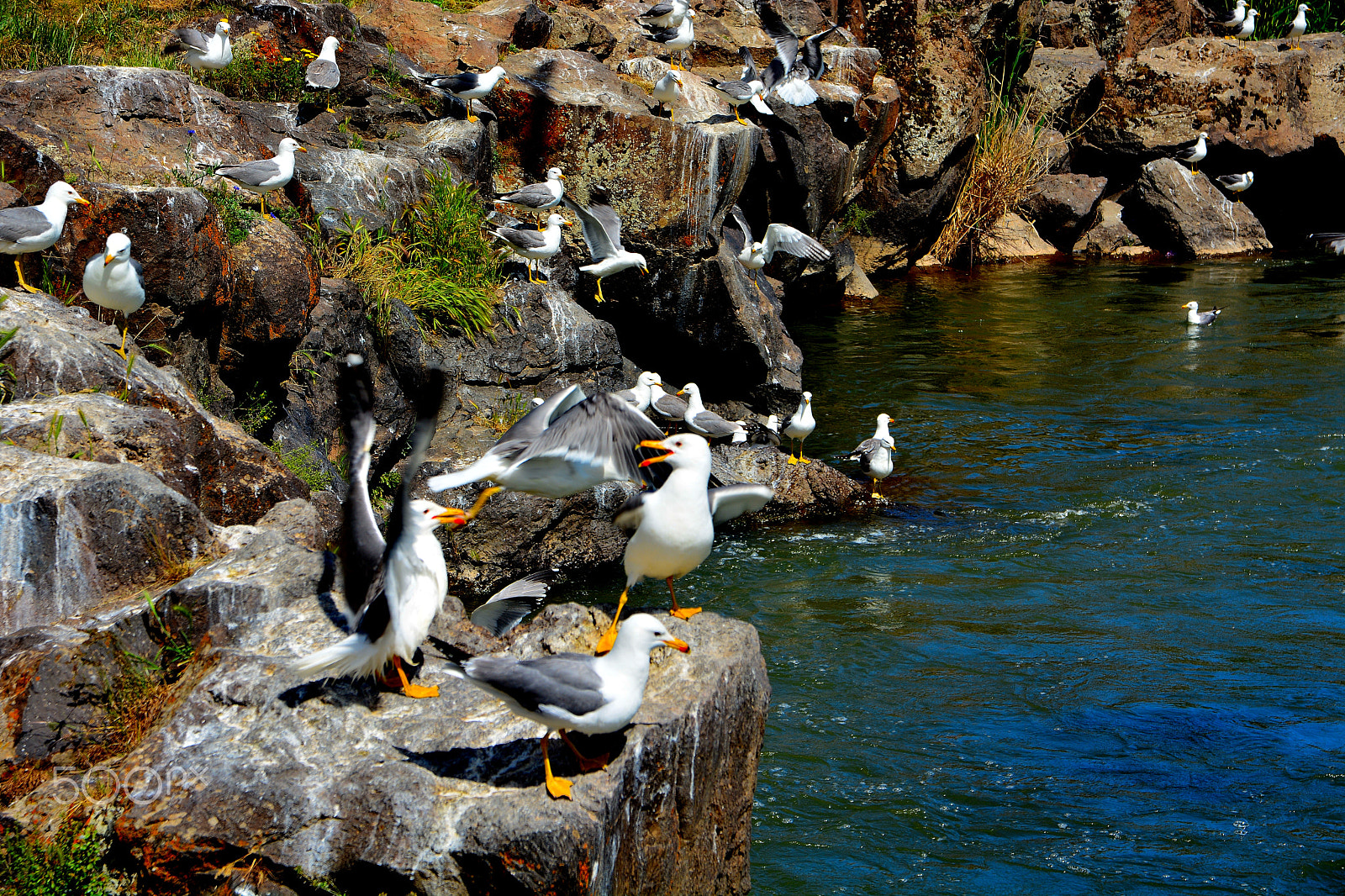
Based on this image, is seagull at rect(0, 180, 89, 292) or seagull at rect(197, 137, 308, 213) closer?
seagull at rect(0, 180, 89, 292)

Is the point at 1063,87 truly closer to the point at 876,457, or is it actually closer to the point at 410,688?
the point at 876,457

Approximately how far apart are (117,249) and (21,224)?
1.82 feet

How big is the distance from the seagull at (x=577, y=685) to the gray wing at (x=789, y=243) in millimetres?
9081

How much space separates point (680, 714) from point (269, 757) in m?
1.47

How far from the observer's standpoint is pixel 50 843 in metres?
3.50

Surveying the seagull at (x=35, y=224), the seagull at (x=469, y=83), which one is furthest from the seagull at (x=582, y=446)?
the seagull at (x=469, y=83)

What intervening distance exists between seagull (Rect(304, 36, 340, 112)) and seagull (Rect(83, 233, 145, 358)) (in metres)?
4.59

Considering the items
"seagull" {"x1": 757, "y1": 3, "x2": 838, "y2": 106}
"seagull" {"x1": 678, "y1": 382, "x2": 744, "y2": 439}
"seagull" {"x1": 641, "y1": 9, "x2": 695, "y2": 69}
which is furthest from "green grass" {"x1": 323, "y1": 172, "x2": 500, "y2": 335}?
"seagull" {"x1": 757, "y1": 3, "x2": 838, "y2": 106}

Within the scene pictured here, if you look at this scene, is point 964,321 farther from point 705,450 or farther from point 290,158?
point 705,450

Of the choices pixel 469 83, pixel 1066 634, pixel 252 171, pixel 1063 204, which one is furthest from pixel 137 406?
pixel 1063 204

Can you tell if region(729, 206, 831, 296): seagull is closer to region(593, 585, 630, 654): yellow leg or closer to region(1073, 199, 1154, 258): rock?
region(593, 585, 630, 654): yellow leg

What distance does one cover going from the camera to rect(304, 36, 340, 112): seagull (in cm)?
1019

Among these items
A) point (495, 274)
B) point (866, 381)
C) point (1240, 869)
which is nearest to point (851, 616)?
point (1240, 869)

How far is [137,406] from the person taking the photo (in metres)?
5.56
